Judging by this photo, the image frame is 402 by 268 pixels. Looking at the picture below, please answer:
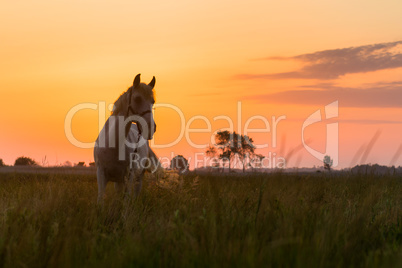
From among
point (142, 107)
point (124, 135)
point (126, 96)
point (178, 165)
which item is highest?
point (126, 96)

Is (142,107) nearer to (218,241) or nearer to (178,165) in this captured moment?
(178,165)

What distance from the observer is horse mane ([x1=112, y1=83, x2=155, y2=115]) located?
27.1ft

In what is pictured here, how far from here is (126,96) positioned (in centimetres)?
836

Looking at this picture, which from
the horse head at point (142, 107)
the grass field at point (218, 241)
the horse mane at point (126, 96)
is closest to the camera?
the grass field at point (218, 241)

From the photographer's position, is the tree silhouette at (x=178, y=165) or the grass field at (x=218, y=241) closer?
the grass field at (x=218, y=241)

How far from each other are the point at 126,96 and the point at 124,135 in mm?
741

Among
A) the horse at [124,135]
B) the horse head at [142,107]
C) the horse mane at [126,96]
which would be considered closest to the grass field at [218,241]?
the horse head at [142,107]

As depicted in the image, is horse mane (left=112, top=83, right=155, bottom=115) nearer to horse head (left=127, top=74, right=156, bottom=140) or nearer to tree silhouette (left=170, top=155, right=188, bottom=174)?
horse head (left=127, top=74, right=156, bottom=140)

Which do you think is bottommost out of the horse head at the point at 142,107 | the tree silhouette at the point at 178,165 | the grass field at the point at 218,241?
the grass field at the point at 218,241

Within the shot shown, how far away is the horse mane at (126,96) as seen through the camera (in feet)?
27.1

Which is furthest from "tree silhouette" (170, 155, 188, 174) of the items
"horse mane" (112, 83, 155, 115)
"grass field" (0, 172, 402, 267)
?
"grass field" (0, 172, 402, 267)

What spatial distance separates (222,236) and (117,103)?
4981 mm

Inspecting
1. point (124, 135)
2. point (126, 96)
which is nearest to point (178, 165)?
point (124, 135)

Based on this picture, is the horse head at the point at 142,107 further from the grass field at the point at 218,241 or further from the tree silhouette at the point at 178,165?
the grass field at the point at 218,241
